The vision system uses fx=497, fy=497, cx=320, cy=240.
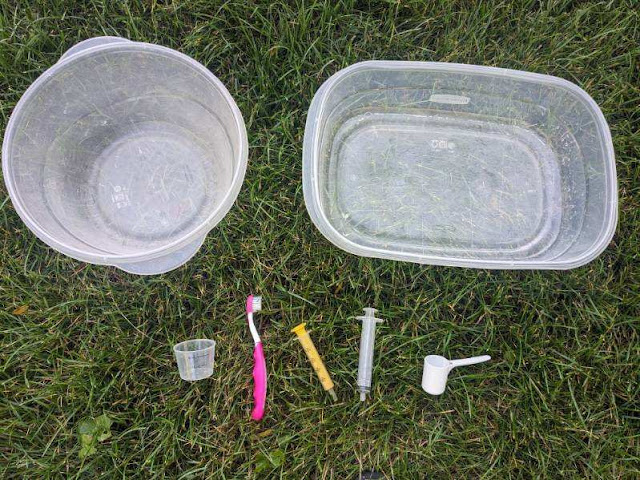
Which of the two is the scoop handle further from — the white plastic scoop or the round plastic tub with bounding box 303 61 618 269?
the round plastic tub with bounding box 303 61 618 269

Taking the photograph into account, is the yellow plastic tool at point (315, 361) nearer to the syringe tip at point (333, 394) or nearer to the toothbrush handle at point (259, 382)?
the syringe tip at point (333, 394)

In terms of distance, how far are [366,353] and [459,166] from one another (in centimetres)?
55

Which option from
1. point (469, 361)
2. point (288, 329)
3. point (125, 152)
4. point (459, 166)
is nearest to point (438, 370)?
point (469, 361)

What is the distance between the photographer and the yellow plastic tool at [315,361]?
1232 mm

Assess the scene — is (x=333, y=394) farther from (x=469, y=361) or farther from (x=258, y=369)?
(x=469, y=361)

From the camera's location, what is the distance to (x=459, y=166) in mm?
1335

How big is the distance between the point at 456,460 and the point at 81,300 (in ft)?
3.36

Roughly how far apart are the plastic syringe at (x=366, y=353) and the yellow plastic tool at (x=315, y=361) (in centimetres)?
7

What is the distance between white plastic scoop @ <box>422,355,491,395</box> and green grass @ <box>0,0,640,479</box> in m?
0.04

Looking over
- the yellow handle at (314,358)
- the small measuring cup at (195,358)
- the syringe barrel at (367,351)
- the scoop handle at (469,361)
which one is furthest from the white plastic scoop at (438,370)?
the small measuring cup at (195,358)

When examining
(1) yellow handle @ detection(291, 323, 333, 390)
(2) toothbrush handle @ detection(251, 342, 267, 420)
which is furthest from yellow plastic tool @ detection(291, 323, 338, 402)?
(2) toothbrush handle @ detection(251, 342, 267, 420)

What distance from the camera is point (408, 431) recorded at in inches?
49.2

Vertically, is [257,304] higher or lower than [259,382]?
higher

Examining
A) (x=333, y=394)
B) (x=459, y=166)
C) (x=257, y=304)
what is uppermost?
(x=459, y=166)
